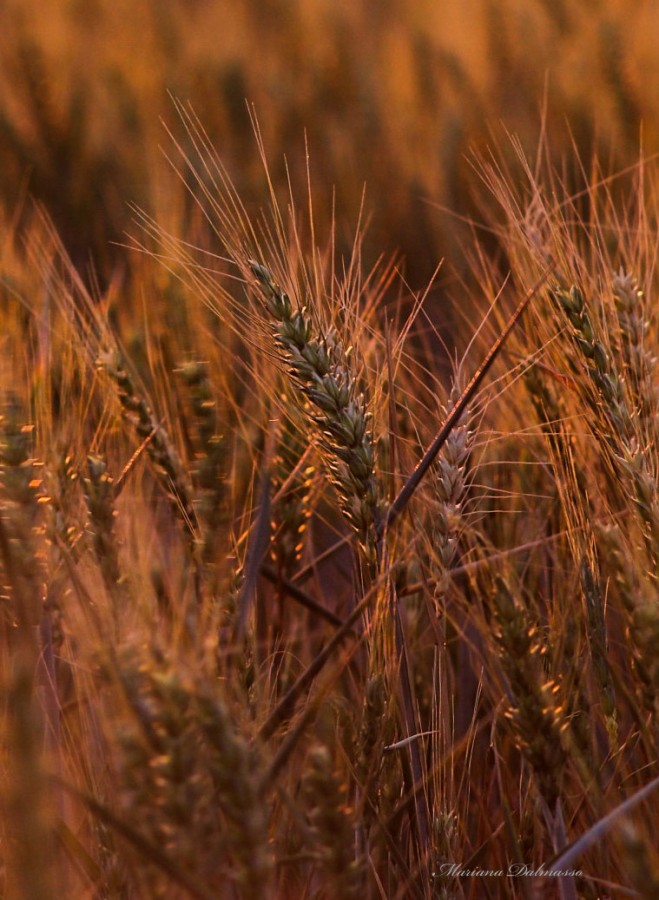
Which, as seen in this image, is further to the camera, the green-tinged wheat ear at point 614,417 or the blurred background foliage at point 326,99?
the blurred background foliage at point 326,99

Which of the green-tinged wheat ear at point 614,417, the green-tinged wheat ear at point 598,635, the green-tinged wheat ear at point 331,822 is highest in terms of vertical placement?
the green-tinged wheat ear at point 614,417

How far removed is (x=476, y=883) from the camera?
0.95 metres

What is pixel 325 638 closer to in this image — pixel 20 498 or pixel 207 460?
pixel 207 460

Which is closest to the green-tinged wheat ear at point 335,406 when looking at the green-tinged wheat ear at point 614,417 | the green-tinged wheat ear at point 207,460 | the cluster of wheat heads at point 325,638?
the cluster of wheat heads at point 325,638

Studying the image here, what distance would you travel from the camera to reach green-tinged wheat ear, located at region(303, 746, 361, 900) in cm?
56

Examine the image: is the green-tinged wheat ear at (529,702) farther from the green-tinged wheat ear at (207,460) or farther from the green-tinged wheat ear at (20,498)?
the green-tinged wheat ear at (20,498)

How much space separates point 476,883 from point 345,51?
9.66ft

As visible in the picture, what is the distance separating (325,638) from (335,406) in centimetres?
48

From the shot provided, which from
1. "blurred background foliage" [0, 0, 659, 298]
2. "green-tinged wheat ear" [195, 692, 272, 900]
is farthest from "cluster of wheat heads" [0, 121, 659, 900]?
"blurred background foliage" [0, 0, 659, 298]

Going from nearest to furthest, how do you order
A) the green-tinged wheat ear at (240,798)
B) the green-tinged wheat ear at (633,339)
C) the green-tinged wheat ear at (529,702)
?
1. the green-tinged wheat ear at (240,798)
2. the green-tinged wheat ear at (529,702)
3. the green-tinged wheat ear at (633,339)

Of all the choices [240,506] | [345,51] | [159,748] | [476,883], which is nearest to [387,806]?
[476,883]

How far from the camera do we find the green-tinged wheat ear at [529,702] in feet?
2.34

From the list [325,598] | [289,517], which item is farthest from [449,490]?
[325,598]

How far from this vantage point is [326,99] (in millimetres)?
3033
